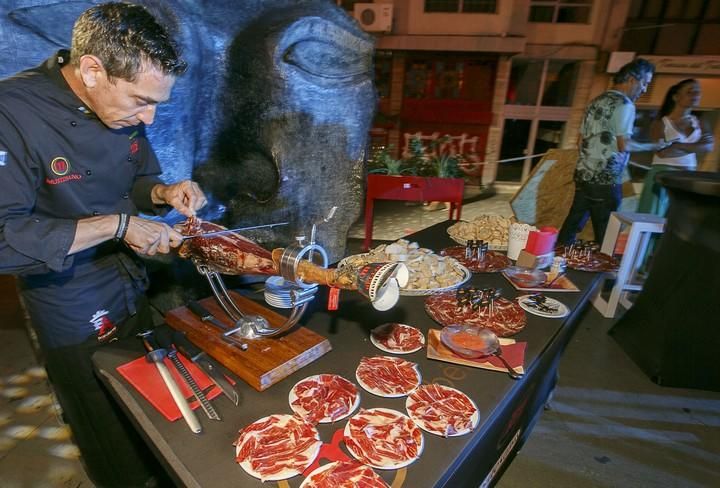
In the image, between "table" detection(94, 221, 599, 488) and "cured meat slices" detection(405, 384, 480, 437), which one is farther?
"cured meat slices" detection(405, 384, 480, 437)

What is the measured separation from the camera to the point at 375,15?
9.86m

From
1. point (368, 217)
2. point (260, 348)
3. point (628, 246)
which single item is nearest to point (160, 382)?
point (260, 348)

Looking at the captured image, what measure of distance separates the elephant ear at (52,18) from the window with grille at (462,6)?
969cm

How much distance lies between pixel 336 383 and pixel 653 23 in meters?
13.4

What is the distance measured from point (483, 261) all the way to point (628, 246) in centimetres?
224

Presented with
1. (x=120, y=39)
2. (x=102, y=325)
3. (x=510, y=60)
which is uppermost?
(x=510, y=60)

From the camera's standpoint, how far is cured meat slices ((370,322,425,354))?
1655 mm

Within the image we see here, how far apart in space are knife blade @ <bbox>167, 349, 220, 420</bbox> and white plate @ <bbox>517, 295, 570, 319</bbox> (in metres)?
1.57

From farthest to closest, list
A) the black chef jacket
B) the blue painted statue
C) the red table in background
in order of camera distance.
Answer: 1. the red table in background
2. the blue painted statue
3. the black chef jacket

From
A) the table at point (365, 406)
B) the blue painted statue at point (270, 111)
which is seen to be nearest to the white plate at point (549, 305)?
the table at point (365, 406)

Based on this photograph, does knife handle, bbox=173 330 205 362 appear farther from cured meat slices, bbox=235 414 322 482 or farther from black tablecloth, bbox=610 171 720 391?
black tablecloth, bbox=610 171 720 391

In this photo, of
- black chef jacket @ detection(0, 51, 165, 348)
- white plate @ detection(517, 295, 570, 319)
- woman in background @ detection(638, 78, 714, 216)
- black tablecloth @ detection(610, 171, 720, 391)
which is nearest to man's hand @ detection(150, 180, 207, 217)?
black chef jacket @ detection(0, 51, 165, 348)

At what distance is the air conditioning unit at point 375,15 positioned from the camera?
980 centimetres

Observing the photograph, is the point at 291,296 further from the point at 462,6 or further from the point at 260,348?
the point at 462,6
